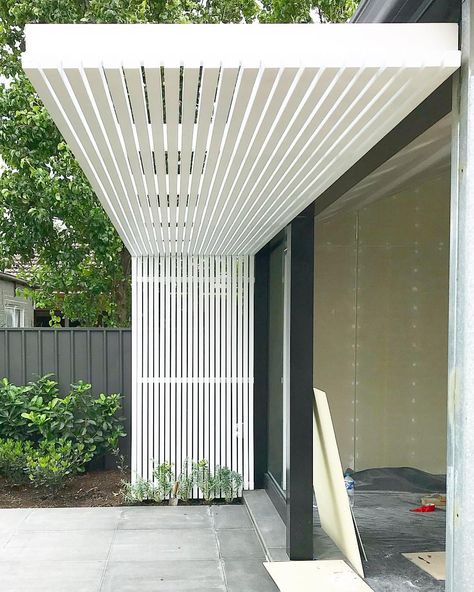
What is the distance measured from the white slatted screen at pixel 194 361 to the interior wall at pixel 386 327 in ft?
2.70

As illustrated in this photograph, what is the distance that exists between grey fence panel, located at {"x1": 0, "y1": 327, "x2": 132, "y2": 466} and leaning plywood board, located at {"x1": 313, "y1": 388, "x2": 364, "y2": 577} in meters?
3.05

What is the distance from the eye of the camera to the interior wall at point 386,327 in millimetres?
7328

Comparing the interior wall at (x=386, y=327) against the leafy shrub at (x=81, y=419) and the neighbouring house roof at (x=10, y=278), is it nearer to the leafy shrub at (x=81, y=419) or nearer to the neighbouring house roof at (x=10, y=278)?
the leafy shrub at (x=81, y=419)

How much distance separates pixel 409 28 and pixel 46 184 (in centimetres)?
756

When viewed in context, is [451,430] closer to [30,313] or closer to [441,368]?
[441,368]

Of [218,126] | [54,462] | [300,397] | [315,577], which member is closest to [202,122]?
[218,126]

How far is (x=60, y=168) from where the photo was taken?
371 inches

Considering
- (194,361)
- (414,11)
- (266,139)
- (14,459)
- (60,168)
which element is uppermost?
(60,168)

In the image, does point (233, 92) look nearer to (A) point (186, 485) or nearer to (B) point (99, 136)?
(B) point (99, 136)

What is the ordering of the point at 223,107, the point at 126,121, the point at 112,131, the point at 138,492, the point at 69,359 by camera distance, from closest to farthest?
1. the point at 223,107
2. the point at 126,121
3. the point at 112,131
4. the point at 138,492
5. the point at 69,359

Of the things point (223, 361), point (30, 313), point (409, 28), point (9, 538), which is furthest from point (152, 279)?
point (30, 313)

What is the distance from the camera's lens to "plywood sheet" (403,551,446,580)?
4.53 metres

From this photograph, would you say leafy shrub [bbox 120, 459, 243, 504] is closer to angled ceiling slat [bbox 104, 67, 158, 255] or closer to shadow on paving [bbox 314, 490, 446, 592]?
shadow on paving [bbox 314, 490, 446, 592]

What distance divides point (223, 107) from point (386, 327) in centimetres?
508
